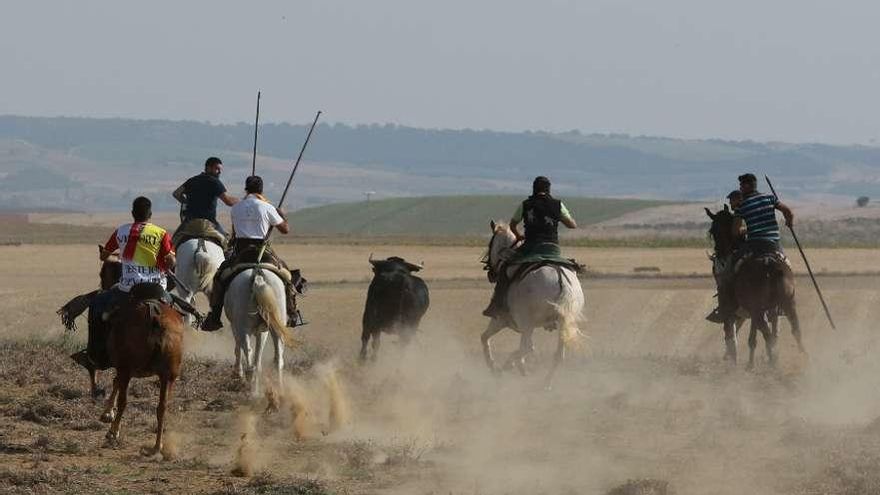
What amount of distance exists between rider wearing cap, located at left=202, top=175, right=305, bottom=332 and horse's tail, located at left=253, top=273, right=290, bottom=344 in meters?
0.65

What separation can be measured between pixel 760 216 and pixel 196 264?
701cm

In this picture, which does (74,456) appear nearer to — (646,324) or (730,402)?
(730,402)

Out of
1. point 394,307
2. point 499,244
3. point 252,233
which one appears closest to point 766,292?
point 499,244

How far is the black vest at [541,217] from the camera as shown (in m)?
20.6

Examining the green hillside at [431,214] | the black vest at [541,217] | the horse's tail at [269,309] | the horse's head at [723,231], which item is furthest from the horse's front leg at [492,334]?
the green hillside at [431,214]

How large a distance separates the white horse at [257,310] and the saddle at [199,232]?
3.09 metres

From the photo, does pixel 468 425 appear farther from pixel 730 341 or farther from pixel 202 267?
pixel 730 341

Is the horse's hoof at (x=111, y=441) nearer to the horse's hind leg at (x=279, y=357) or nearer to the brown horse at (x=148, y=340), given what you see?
the brown horse at (x=148, y=340)

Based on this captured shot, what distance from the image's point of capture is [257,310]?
18.1 meters

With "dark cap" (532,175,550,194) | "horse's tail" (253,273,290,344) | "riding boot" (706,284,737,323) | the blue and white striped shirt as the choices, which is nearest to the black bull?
"dark cap" (532,175,550,194)

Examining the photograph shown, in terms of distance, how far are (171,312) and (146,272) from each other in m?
0.53

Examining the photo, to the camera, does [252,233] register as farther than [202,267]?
No

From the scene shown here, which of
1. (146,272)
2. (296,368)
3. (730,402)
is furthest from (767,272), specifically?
(146,272)

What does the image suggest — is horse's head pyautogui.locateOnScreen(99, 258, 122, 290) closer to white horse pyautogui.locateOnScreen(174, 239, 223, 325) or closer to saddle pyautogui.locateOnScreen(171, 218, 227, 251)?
white horse pyautogui.locateOnScreen(174, 239, 223, 325)
